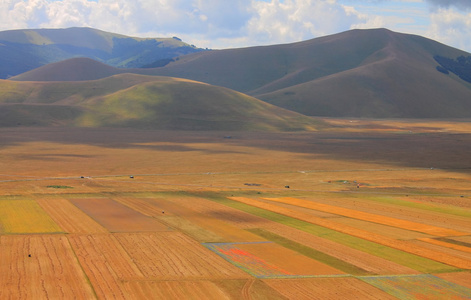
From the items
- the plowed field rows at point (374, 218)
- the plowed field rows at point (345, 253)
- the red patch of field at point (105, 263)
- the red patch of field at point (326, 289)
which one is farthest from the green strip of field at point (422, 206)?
the red patch of field at point (105, 263)

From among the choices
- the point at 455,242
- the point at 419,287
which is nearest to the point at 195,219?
the point at 455,242

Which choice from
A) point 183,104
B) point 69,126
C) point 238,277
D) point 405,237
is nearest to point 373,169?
point 405,237

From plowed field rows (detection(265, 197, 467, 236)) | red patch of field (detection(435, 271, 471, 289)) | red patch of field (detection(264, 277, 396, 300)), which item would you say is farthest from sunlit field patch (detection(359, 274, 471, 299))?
plowed field rows (detection(265, 197, 467, 236))

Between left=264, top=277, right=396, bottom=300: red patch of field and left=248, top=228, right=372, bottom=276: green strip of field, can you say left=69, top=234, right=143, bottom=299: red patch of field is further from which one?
left=248, top=228, right=372, bottom=276: green strip of field

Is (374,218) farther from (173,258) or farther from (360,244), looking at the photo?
(173,258)

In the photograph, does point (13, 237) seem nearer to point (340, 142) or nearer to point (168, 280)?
point (168, 280)

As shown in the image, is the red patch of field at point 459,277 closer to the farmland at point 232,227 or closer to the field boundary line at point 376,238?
the farmland at point 232,227
